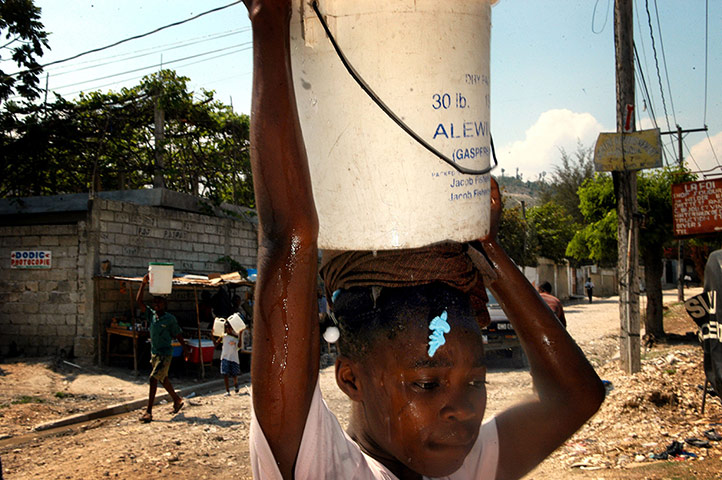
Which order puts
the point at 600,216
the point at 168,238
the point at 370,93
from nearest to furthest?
the point at 370,93
the point at 168,238
the point at 600,216

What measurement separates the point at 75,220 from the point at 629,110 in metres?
10.7

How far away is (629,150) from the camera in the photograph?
28.5ft

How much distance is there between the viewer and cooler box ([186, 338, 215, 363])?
39.3ft

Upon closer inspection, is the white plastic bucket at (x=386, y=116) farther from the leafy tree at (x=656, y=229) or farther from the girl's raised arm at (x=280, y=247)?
the leafy tree at (x=656, y=229)

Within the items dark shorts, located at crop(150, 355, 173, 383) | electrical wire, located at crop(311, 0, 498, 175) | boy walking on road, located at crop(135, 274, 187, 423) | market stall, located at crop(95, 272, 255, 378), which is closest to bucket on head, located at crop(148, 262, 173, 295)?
boy walking on road, located at crop(135, 274, 187, 423)

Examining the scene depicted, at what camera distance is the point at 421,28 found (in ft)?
4.34

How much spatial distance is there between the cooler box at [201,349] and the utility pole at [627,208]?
7976 millimetres

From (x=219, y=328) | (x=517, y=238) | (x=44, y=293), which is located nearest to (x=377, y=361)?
(x=219, y=328)

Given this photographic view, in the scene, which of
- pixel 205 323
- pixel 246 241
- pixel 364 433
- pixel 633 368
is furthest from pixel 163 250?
pixel 364 433

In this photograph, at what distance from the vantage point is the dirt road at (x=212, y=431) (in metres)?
5.73

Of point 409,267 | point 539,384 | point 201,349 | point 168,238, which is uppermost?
point 168,238

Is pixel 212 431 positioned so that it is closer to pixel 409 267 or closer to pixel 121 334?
pixel 121 334

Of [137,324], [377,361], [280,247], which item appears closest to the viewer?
[280,247]

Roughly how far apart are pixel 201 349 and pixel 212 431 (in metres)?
4.46
